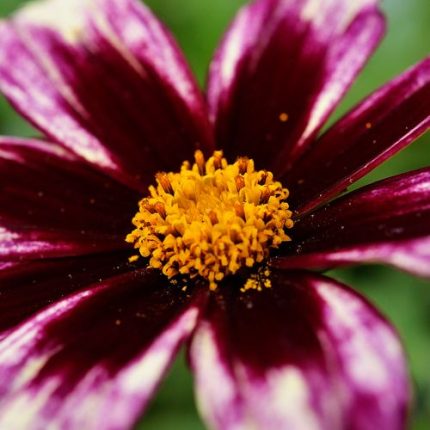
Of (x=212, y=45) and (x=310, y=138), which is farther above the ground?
(x=212, y=45)

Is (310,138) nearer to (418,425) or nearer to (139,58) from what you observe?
(139,58)

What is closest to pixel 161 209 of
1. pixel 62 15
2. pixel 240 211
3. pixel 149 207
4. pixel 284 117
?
pixel 149 207

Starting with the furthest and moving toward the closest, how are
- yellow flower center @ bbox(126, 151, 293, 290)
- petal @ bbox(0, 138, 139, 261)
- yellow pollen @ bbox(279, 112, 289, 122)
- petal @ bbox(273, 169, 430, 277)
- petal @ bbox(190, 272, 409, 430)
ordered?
yellow pollen @ bbox(279, 112, 289, 122) → petal @ bbox(0, 138, 139, 261) → yellow flower center @ bbox(126, 151, 293, 290) → petal @ bbox(273, 169, 430, 277) → petal @ bbox(190, 272, 409, 430)

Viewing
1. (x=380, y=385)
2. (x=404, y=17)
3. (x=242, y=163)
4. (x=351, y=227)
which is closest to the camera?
(x=380, y=385)

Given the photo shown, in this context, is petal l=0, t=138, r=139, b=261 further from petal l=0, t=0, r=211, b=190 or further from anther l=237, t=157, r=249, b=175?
anther l=237, t=157, r=249, b=175

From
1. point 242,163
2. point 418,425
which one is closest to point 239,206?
point 242,163

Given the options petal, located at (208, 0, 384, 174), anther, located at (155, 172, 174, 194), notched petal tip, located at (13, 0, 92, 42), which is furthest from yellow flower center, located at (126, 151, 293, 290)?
notched petal tip, located at (13, 0, 92, 42)

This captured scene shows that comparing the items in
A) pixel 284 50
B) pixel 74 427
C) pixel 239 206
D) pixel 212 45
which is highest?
pixel 212 45
